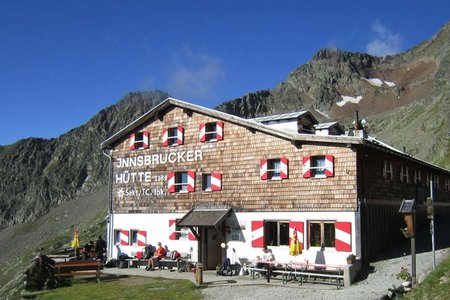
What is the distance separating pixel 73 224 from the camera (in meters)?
101

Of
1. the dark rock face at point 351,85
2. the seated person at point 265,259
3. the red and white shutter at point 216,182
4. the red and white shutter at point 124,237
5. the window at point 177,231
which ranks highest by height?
the dark rock face at point 351,85

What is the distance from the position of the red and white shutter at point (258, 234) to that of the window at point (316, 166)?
3070 mm

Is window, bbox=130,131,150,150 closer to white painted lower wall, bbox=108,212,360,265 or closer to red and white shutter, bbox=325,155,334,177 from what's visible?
white painted lower wall, bbox=108,212,360,265

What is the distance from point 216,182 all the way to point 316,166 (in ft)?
17.5

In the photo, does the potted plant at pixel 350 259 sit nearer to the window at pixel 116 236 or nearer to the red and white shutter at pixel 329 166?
the red and white shutter at pixel 329 166

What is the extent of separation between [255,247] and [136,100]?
142 metres

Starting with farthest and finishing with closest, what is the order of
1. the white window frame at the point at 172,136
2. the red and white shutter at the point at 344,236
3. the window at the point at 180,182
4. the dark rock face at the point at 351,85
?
the dark rock face at the point at 351,85, the white window frame at the point at 172,136, the window at the point at 180,182, the red and white shutter at the point at 344,236

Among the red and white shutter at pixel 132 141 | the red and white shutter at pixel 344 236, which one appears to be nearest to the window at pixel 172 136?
the red and white shutter at pixel 132 141

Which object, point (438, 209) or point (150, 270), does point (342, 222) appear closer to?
point (150, 270)

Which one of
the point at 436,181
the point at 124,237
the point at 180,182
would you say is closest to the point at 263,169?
the point at 180,182

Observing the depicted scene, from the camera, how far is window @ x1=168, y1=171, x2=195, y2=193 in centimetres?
2655

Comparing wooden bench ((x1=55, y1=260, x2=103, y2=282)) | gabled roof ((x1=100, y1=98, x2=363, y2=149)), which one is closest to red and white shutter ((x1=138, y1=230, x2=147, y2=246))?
wooden bench ((x1=55, y1=260, x2=103, y2=282))

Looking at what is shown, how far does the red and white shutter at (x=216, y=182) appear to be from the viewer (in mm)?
25266

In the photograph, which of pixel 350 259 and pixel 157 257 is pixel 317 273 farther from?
pixel 157 257
